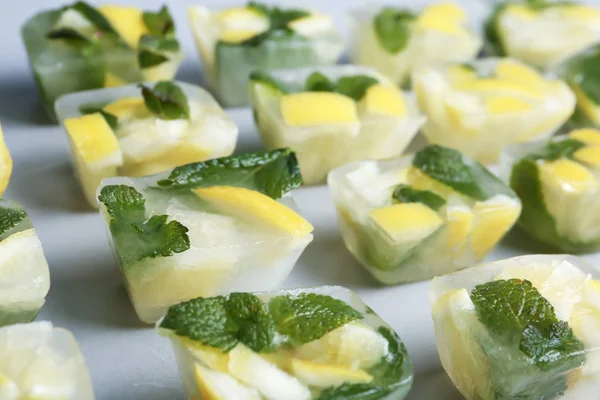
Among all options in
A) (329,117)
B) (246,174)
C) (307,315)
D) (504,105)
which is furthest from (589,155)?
(307,315)

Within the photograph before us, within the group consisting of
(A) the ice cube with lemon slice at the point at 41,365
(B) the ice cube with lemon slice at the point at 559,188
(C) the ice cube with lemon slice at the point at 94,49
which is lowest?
(B) the ice cube with lemon slice at the point at 559,188

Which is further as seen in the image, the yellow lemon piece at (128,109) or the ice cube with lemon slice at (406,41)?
the ice cube with lemon slice at (406,41)

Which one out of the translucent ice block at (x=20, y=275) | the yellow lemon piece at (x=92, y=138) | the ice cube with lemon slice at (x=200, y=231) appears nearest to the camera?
the translucent ice block at (x=20, y=275)

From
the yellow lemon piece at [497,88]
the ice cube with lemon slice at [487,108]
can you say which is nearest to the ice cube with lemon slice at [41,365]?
the ice cube with lemon slice at [487,108]

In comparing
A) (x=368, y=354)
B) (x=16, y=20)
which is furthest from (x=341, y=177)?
(x=16, y=20)

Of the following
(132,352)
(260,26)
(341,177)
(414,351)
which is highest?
(260,26)

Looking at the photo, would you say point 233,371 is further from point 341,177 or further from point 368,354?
point 341,177

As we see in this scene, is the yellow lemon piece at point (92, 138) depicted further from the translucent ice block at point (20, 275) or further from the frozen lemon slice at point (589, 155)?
the frozen lemon slice at point (589, 155)
